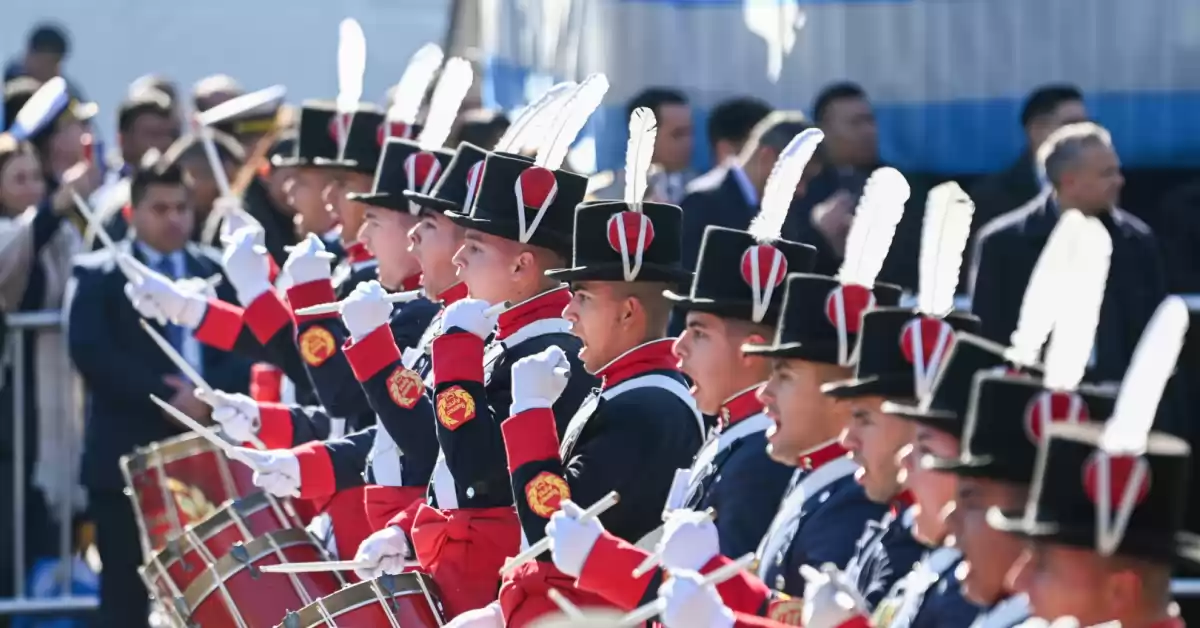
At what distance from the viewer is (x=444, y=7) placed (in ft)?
60.0

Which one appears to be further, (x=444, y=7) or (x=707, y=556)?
(x=444, y=7)

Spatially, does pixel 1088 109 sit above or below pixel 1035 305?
below

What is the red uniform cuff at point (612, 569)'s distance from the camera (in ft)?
15.3

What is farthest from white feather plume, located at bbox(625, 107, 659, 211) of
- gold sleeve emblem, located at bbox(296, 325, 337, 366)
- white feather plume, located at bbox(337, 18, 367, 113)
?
white feather plume, located at bbox(337, 18, 367, 113)

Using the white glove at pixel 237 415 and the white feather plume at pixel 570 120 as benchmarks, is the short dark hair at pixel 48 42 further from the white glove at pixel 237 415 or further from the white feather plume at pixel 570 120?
the white feather plume at pixel 570 120

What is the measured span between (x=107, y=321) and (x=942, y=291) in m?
5.51

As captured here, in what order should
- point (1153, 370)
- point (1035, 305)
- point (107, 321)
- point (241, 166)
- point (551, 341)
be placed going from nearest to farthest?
point (1153, 370)
point (1035, 305)
point (551, 341)
point (107, 321)
point (241, 166)

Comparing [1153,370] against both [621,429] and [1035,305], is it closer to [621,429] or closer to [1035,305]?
[1035,305]

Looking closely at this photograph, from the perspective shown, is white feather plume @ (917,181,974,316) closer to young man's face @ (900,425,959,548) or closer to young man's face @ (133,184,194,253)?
young man's face @ (900,425,959,548)

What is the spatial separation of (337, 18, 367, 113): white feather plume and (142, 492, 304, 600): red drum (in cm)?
176

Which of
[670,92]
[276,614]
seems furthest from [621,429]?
[670,92]

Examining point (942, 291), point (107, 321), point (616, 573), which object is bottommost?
point (107, 321)

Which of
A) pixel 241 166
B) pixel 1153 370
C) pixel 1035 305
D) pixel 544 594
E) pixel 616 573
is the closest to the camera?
pixel 1153 370

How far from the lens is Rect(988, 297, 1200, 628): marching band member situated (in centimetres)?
365
